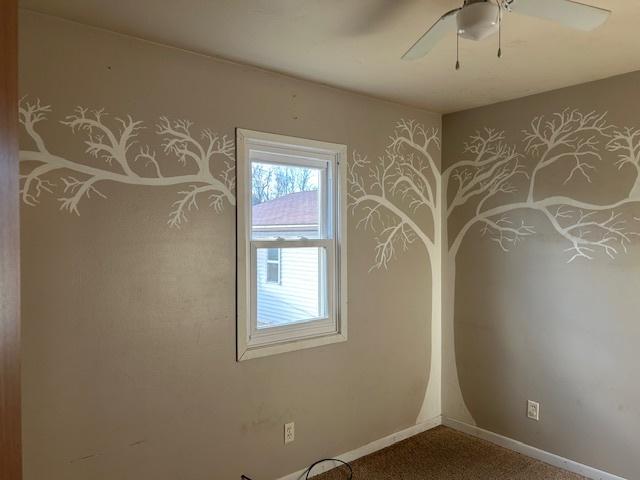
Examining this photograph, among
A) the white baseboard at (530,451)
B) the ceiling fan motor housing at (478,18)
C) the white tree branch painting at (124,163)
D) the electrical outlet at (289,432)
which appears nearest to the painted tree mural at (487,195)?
the white baseboard at (530,451)

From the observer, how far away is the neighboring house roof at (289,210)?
2629 millimetres

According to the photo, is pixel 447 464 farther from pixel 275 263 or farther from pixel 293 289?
pixel 275 263

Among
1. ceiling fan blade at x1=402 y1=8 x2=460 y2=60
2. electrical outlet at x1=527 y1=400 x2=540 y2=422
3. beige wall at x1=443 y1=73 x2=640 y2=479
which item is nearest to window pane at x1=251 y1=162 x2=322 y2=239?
ceiling fan blade at x1=402 y1=8 x2=460 y2=60

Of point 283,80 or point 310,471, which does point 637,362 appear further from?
point 283,80

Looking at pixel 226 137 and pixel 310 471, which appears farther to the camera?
pixel 310 471

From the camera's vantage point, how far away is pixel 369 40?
2.12m

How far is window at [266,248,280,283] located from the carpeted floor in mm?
1262

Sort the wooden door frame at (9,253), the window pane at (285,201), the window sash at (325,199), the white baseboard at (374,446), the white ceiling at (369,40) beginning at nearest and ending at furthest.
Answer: the wooden door frame at (9,253) < the white ceiling at (369,40) < the window pane at (285,201) < the white baseboard at (374,446) < the window sash at (325,199)

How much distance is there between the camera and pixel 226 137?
94.0 inches

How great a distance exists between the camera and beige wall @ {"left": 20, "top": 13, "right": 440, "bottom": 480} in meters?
1.88

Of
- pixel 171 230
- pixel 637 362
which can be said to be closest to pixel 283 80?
pixel 171 230

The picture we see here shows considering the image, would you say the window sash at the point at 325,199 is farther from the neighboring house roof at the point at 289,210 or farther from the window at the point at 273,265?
the window at the point at 273,265

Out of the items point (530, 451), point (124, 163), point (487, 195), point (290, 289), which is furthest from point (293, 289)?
point (530, 451)

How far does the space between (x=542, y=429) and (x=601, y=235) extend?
1.35m
